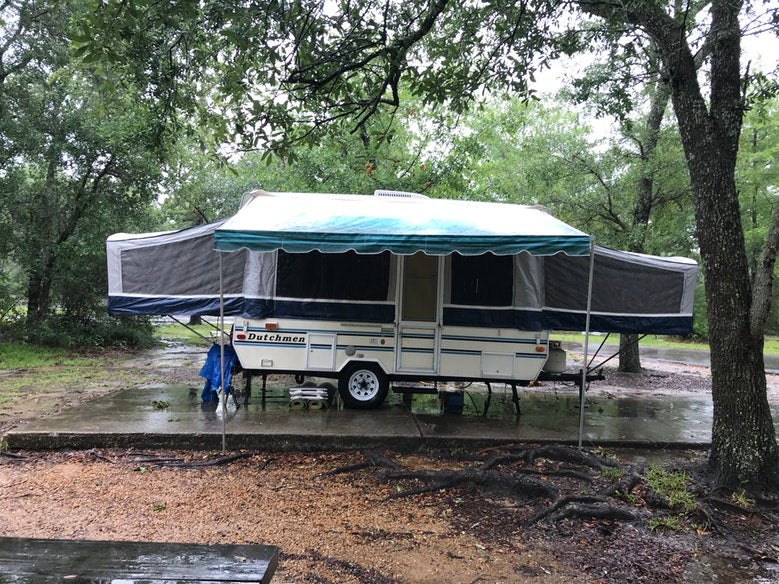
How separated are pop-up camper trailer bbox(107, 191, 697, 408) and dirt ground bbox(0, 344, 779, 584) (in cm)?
153

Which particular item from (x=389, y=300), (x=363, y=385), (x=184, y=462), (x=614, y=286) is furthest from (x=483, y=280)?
(x=184, y=462)

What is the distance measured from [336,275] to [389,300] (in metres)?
0.77

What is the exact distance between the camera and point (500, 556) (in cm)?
374

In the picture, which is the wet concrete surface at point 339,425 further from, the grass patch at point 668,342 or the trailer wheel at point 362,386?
the grass patch at point 668,342

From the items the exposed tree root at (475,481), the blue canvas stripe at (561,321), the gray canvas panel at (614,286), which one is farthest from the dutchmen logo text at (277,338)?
the gray canvas panel at (614,286)

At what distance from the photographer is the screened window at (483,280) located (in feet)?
23.8

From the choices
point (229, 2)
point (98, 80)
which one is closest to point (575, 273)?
point (229, 2)

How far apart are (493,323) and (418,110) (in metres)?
7.15

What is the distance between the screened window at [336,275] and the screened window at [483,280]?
0.94 meters

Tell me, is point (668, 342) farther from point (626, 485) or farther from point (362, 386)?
point (626, 485)

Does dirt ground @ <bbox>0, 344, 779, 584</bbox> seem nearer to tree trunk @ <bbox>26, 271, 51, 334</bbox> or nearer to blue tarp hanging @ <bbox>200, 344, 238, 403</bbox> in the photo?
blue tarp hanging @ <bbox>200, 344, 238, 403</bbox>

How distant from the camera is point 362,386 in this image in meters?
7.36

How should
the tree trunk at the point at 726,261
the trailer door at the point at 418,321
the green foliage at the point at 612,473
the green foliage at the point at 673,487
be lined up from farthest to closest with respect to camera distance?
the trailer door at the point at 418,321 → the green foliage at the point at 612,473 → the tree trunk at the point at 726,261 → the green foliage at the point at 673,487

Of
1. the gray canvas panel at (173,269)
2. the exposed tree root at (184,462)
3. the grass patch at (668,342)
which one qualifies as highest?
the gray canvas panel at (173,269)
